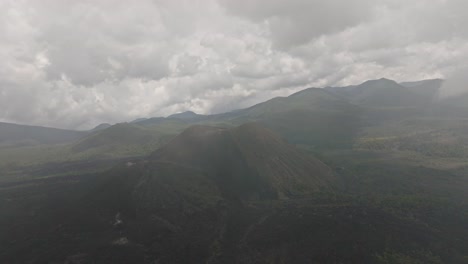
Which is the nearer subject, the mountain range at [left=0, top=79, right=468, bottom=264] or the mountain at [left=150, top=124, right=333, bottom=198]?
the mountain range at [left=0, top=79, right=468, bottom=264]

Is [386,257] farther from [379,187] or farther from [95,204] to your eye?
[95,204]

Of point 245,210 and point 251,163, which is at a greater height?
point 251,163

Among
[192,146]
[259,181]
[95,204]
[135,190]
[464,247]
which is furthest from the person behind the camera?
[192,146]

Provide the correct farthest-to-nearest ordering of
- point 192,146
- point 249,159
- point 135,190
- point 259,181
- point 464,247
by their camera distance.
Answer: point 192,146 < point 249,159 < point 259,181 < point 135,190 < point 464,247

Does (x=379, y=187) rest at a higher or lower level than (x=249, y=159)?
lower

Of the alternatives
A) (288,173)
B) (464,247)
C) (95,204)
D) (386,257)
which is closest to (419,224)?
(464,247)

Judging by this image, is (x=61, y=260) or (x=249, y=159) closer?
(x=61, y=260)

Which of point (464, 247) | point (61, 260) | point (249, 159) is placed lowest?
point (464, 247)

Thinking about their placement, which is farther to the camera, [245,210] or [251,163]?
[251,163]

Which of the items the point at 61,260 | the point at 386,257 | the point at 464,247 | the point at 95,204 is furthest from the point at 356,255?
the point at 95,204

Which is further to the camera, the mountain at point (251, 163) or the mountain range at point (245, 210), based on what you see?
the mountain at point (251, 163)
